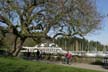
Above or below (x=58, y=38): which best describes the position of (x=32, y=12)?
above

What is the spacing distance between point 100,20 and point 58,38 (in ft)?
22.1

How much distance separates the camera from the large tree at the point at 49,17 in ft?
127

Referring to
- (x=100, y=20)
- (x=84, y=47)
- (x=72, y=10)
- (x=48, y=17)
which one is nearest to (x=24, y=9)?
(x=48, y=17)

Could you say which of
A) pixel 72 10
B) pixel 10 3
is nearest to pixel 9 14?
pixel 10 3

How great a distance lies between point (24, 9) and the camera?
133ft

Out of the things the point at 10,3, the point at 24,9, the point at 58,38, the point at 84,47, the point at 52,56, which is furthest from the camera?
the point at 84,47

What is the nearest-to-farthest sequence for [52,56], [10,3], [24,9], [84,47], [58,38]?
[10,3], [24,9], [58,38], [52,56], [84,47]

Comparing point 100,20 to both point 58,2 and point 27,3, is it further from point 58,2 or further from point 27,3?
point 27,3

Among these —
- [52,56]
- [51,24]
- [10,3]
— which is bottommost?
[52,56]

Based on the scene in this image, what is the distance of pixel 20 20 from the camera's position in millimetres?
41312

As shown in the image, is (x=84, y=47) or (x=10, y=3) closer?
(x=10, y=3)

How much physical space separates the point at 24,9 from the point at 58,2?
5024 millimetres

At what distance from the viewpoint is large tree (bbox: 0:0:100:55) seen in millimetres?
38688

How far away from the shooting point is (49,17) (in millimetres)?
39688
